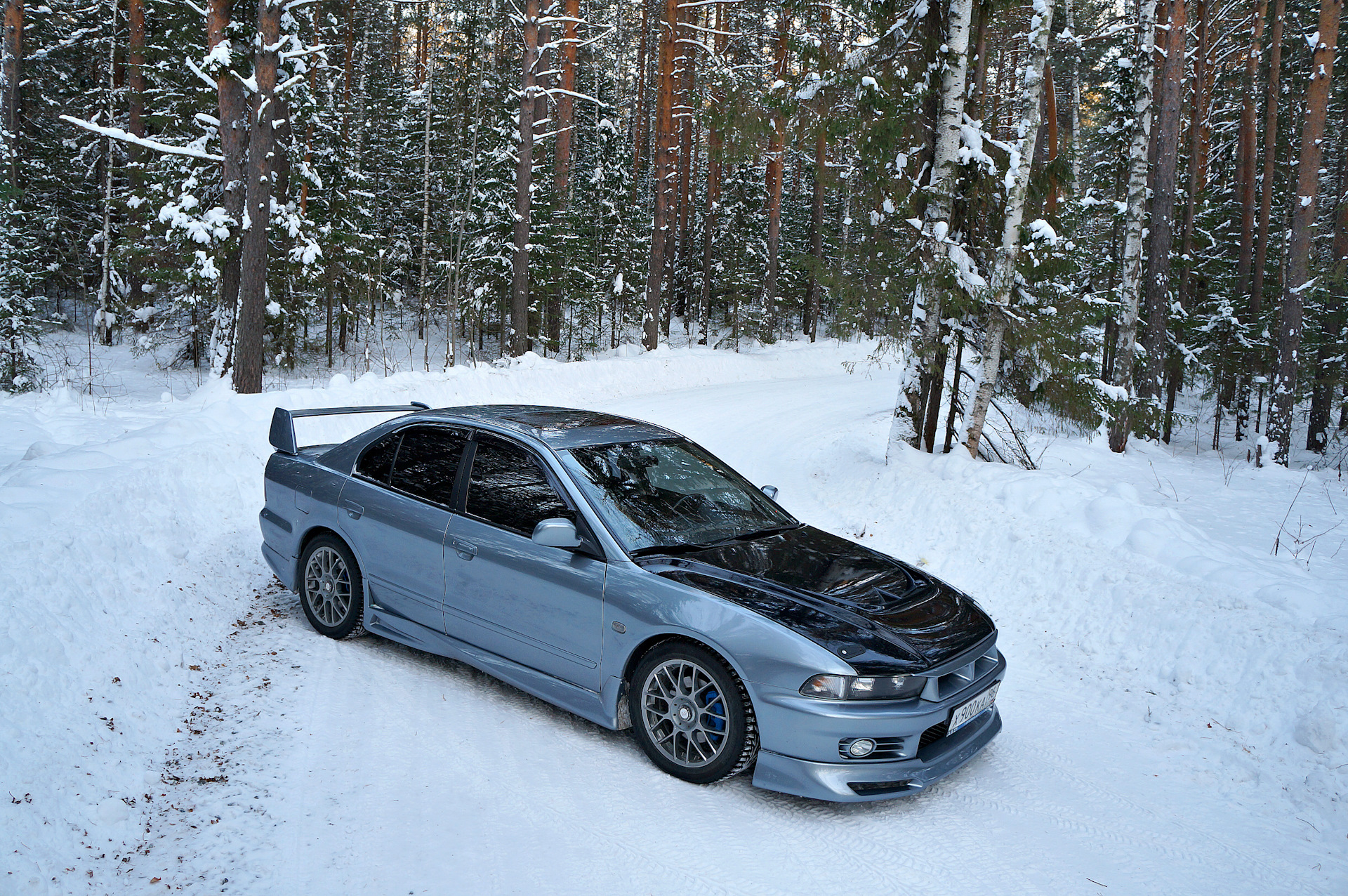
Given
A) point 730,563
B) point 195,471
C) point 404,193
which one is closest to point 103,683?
point 730,563

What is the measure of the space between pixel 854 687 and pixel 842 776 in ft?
1.33

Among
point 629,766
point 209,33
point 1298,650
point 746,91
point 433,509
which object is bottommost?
point 629,766

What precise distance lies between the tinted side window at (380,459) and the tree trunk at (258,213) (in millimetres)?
9514

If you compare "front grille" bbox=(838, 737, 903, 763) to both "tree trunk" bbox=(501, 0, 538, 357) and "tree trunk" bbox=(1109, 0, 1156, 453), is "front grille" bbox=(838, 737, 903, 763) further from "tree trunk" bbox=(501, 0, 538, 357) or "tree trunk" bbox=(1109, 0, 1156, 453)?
"tree trunk" bbox=(501, 0, 538, 357)

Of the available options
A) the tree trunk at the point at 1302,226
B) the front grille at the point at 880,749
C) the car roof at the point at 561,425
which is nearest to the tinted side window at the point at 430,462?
the car roof at the point at 561,425

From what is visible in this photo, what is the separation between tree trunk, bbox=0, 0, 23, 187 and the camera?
21.4m

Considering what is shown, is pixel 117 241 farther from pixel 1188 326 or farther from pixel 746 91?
pixel 1188 326

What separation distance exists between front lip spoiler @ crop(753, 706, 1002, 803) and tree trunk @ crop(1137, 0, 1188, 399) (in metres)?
12.8

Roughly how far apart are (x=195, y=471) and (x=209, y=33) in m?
11.3

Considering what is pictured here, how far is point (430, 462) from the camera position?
16.8 feet

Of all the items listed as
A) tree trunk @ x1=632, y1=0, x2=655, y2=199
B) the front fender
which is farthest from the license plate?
tree trunk @ x1=632, y1=0, x2=655, y2=199

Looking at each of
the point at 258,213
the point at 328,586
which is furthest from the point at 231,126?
the point at 328,586

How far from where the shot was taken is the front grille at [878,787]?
11.8 ft

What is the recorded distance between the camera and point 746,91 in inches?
432
